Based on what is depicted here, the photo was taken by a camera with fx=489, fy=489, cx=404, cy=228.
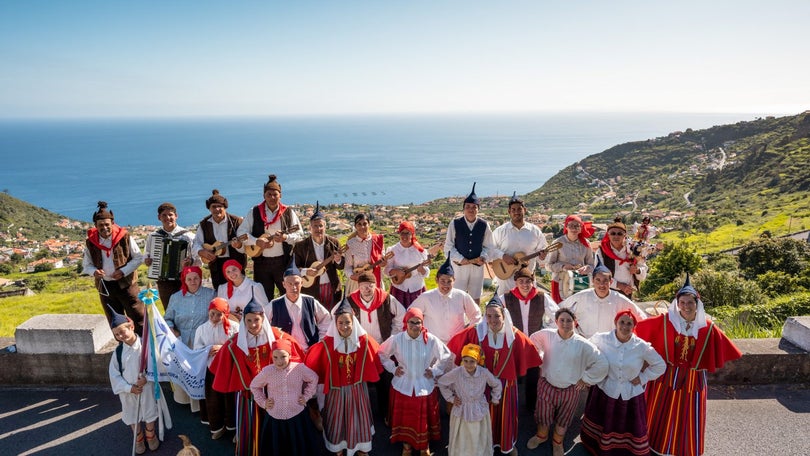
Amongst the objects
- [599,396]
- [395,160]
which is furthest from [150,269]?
[395,160]

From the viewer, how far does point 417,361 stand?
474cm

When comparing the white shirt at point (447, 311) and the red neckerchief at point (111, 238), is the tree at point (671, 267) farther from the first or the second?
the red neckerchief at point (111, 238)

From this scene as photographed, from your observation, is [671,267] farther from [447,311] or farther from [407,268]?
[447,311]

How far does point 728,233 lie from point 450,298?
149 ft

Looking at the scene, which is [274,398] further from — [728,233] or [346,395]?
[728,233]

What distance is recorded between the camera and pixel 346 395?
4.73 m

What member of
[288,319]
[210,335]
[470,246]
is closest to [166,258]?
[210,335]

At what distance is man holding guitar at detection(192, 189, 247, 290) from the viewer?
20.8ft

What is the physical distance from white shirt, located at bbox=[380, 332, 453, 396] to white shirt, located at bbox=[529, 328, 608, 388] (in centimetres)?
105

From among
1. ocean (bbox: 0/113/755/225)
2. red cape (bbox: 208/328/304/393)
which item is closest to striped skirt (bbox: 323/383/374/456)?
red cape (bbox: 208/328/304/393)

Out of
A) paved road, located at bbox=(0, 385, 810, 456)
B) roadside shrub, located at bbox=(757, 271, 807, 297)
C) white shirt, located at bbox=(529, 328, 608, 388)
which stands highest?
white shirt, located at bbox=(529, 328, 608, 388)

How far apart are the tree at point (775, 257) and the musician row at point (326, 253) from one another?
14361mm

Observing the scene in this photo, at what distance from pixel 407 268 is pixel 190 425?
10.0ft

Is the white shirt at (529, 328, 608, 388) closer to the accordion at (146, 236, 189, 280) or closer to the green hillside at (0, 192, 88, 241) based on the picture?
the accordion at (146, 236, 189, 280)
